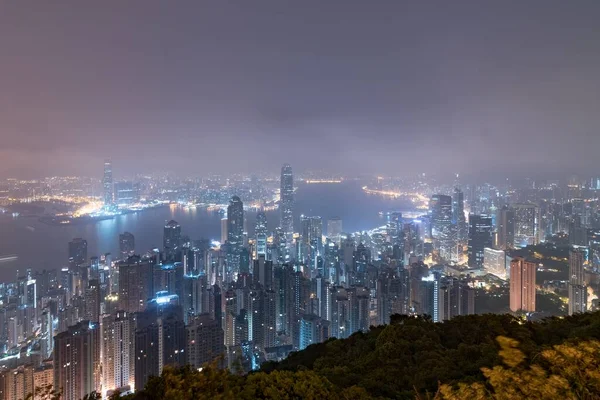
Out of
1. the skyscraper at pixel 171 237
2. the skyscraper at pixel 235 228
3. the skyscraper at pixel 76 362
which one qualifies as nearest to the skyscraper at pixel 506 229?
the skyscraper at pixel 235 228

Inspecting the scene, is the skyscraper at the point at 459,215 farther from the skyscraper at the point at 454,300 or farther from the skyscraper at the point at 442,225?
the skyscraper at the point at 454,300

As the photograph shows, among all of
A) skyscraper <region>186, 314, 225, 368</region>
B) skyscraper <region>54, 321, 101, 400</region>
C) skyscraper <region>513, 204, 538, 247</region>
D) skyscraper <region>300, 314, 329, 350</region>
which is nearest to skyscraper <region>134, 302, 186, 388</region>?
skyscraper <region>186, 314, 225, 368</region>

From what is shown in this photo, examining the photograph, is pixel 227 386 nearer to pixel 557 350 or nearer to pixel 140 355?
pixel 557 350

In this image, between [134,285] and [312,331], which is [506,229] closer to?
[312,331]

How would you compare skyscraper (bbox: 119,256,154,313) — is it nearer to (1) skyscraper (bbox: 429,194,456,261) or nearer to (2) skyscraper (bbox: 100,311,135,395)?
(2) skyscraper (bbox: 100,311,135,395)

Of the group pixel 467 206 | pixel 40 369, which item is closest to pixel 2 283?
pixel 40 369
